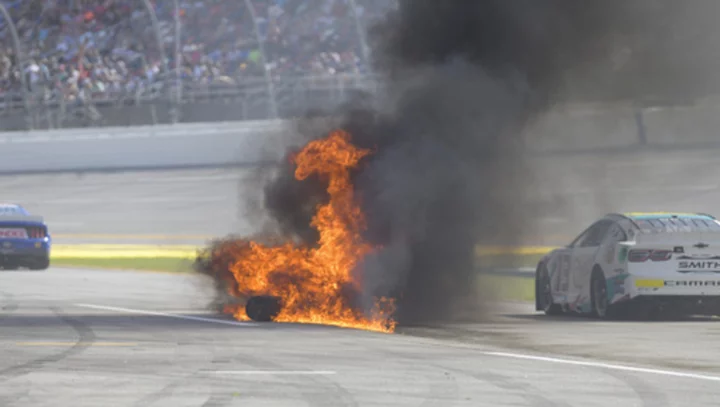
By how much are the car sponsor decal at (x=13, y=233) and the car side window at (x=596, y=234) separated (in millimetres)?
13426

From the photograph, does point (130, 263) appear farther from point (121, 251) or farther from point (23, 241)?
point (23, 241)

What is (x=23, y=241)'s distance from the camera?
1104 inches

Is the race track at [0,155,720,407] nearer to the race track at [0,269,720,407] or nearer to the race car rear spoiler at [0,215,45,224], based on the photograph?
the race track at [0,269,720,407]

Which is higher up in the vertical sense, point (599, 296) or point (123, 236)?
point (599, 296)

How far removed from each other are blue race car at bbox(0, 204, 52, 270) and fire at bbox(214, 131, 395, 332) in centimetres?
1235

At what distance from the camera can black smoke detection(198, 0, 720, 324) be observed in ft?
52.1

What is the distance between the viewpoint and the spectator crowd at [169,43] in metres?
44.0

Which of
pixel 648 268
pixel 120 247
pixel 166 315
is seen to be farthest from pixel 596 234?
pixel 120 247

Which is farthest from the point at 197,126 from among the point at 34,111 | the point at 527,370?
the point at 527,370

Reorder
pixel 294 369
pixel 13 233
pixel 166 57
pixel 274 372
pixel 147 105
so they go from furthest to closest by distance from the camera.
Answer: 1. pixel 166 57
2. pixel 147 105
3. pixel 13 233
4. pixel 294 369
5. pixel 274 372

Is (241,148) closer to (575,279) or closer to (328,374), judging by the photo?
(575,279)

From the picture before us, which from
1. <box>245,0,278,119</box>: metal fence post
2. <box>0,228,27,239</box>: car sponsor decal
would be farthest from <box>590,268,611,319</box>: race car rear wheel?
<box>245,0,278,119</box>: metal fence post

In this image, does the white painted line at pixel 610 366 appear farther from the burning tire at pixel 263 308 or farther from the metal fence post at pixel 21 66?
the metal fence post at pixel 21 66

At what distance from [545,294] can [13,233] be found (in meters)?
13.1
